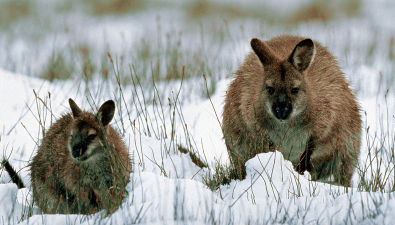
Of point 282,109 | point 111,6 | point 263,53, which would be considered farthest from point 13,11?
point 282,109

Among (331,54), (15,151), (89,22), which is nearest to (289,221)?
(331,54)

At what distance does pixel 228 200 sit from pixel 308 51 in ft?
6.00

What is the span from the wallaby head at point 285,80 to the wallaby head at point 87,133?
1591 mm

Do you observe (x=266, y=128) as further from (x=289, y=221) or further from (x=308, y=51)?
(x=289, y=221)

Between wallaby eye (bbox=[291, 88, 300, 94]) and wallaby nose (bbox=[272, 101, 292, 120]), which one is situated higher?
wallaby eye (bbox=[291, 88, 300, 94])

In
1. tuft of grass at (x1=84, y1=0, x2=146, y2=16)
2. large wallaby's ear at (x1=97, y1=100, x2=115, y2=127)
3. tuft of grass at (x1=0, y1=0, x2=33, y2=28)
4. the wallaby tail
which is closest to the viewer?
large wallaby's ear at (x1=97, y1=100, x2=115, y2=127)

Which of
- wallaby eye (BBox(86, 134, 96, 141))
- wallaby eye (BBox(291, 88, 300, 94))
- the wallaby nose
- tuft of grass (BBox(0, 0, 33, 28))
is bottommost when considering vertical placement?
wallaby eye (BBox(86, 134, 96, 141))

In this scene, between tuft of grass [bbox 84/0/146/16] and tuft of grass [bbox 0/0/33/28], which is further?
tuft of grass [bbox 84/0/146/16]

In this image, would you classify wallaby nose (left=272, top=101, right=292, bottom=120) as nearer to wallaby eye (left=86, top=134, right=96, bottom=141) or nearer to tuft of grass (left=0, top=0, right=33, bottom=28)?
wallaby eye (left=86, top=134, right=96, bottom=141)

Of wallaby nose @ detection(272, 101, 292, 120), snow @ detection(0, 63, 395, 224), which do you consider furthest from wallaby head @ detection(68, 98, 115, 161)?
wallaby nose @ detection(272, 101, 292, 120)

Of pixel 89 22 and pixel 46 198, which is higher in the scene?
pixel 89 22

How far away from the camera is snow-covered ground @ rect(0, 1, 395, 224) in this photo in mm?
3148

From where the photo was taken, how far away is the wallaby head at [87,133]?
3.98 metres

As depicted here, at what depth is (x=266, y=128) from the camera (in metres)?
4.82
